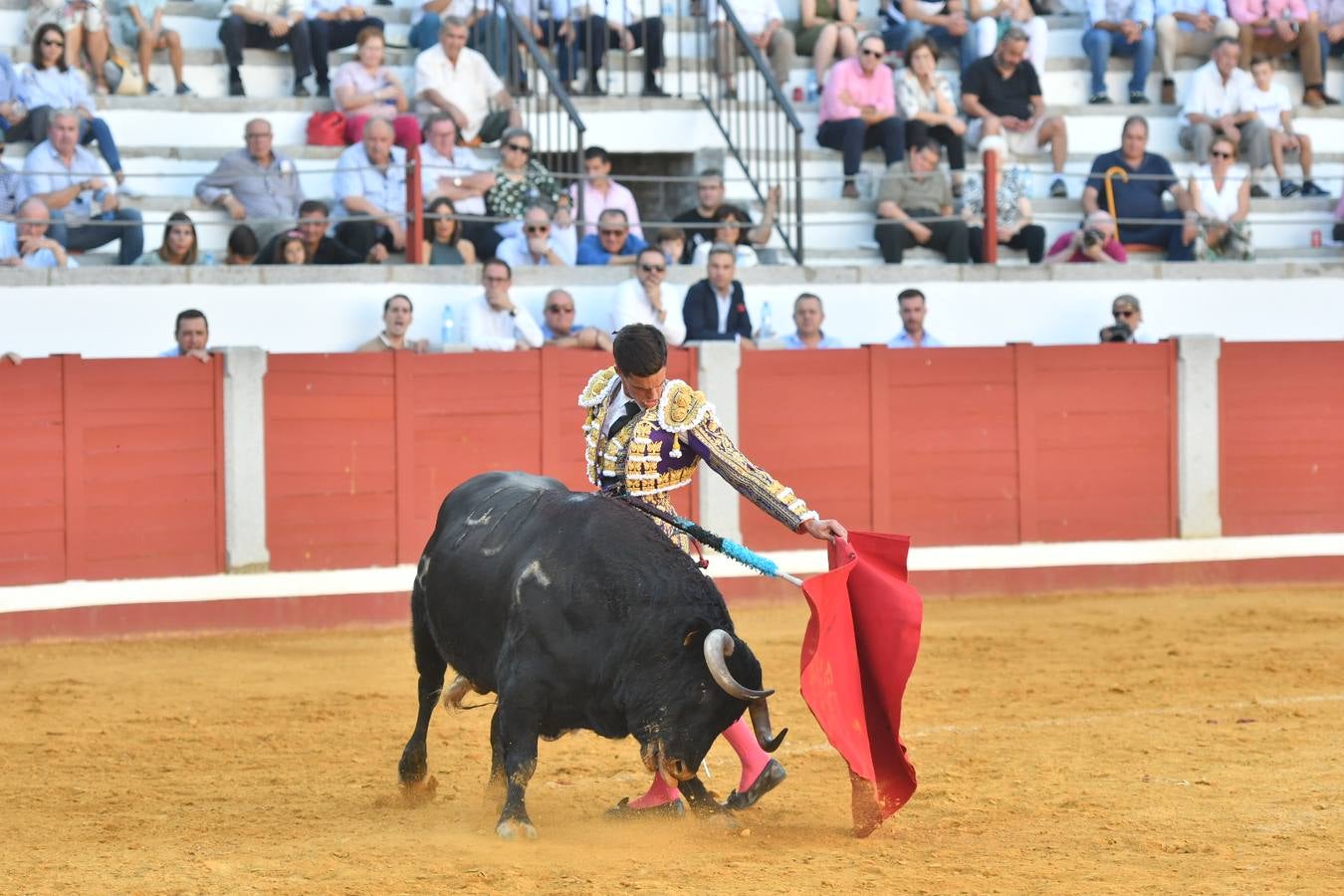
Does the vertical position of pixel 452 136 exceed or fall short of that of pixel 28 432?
it exceeds it

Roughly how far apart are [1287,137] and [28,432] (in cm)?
812

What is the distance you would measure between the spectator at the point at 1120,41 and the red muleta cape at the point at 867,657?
29.3ft

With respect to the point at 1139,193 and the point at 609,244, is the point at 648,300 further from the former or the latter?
the point at 1139,193

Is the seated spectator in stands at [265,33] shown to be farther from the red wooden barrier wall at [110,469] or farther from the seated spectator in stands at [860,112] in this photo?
the seated spectator in stands at [860,112]

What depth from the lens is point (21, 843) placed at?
183 inches

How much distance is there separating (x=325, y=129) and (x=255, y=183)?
83 cm

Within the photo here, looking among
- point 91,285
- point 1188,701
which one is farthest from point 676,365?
point 1188,701

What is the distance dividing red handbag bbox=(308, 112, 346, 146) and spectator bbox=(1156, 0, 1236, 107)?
5.51 meters

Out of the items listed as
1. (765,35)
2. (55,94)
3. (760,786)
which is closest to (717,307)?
(765,35)

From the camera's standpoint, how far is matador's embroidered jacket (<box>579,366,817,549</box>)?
468 centimetres

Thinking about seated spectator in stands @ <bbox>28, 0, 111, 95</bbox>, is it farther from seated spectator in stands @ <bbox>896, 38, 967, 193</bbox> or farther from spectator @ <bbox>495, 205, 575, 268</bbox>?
seated spectator in stands @ <bbox>896, 38, 967, 193</bbox>

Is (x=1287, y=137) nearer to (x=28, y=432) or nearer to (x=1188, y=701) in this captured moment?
(x=1188, y=701)

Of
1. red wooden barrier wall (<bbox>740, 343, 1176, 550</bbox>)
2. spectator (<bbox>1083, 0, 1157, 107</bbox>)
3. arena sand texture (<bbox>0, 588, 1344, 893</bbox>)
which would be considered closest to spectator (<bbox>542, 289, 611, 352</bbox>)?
red wooden barrier wall (<bbox>740, 343, 1176, 550</bbox>)

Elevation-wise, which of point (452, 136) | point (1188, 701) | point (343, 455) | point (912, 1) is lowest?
point (1188, 701)
